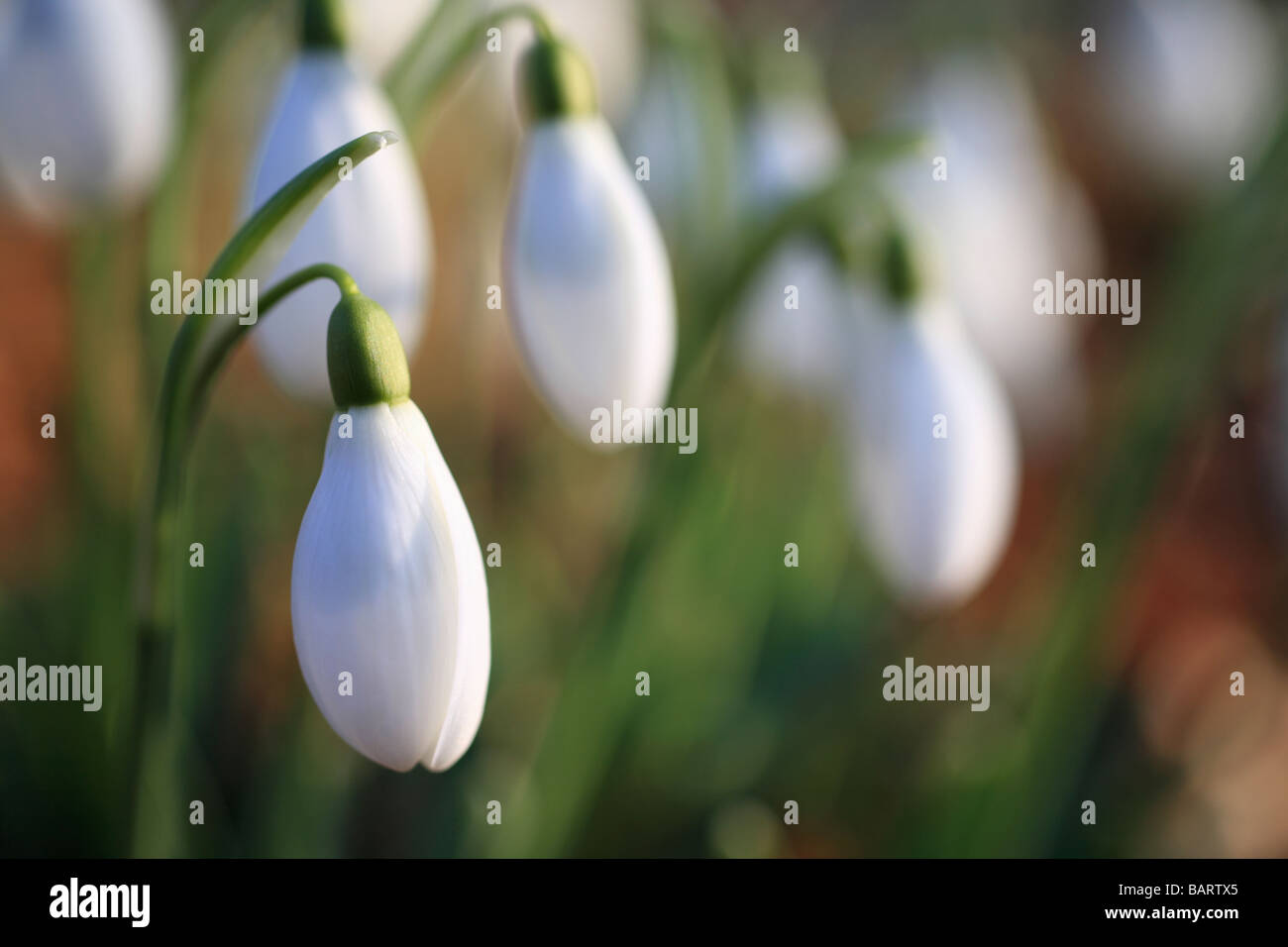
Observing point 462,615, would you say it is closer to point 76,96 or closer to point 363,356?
point 363,356

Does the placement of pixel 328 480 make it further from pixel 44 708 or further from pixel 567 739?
pixel 44 708

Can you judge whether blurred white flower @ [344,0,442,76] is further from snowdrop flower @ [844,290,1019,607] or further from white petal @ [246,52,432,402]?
snowdrop flower @ [844,290,1019,607]

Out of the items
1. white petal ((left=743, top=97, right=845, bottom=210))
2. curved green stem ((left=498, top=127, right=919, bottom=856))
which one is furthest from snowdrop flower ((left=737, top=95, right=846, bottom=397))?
curved green stem ((left=498, top=127, right=919, bottom=856))
